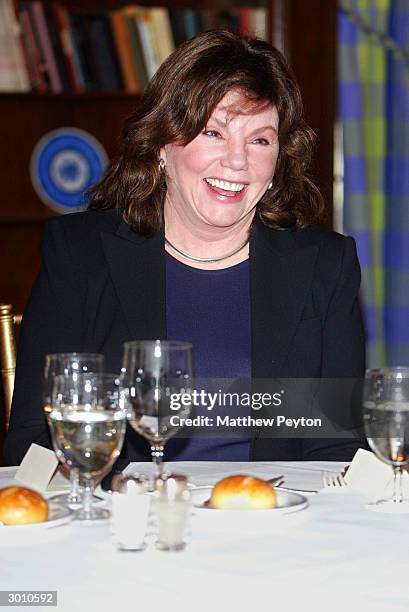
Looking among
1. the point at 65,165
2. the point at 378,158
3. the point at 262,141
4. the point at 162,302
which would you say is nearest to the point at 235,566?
the point at 162,302

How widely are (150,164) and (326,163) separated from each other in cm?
169

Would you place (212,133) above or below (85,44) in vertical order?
below

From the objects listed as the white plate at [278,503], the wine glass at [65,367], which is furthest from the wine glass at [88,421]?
the white plate at [278,503]

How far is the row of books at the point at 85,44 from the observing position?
3.48 metres

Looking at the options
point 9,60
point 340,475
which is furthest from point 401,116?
point 340,475

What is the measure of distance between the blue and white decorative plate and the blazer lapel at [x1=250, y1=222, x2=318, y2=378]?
1.60m

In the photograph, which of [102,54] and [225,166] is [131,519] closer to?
[225,166]

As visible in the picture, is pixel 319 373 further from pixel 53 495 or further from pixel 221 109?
pixel 53 495

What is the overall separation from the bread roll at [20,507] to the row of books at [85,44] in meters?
2.57

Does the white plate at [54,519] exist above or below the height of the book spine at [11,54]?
below

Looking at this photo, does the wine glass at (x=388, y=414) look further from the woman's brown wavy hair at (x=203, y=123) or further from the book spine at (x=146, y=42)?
the book spine at (x=146, y=42)

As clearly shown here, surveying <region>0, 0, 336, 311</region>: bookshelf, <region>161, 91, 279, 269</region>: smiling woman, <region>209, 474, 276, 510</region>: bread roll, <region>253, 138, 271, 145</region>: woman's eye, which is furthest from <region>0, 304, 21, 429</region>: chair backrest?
<region>0, 0, 336, 311</region>: bookshelf

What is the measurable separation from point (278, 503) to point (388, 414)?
17cm

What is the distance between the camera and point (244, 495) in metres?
1.22
